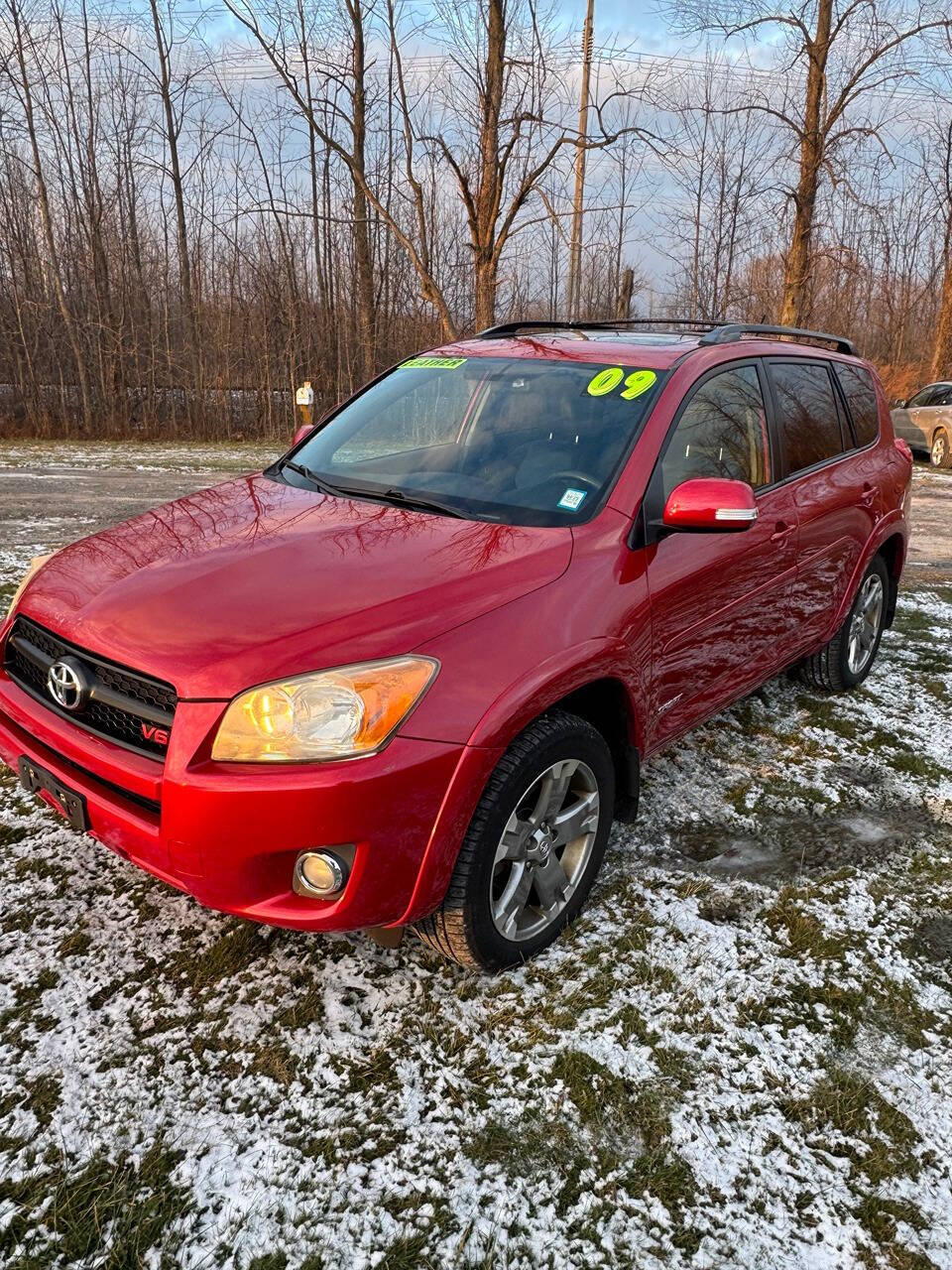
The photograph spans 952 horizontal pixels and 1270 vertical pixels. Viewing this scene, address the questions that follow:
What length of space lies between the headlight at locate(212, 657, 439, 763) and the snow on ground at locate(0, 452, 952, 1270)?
2.81ft

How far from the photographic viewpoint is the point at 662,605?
8.99 ft

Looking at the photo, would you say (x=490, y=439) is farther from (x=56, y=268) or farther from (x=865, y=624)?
(x=56, y=268)

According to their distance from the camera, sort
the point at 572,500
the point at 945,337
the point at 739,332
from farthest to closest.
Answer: the point at 945,337
the point at 739,332
the point at 572,500

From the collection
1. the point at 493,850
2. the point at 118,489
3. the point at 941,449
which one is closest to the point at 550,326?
the point at 493,850

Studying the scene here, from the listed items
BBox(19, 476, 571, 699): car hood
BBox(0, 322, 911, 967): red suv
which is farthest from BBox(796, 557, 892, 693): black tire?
BBox(19, 476, 571, 699): car hood

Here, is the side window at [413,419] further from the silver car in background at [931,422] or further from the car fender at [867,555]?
the silver car in background at [931,422]

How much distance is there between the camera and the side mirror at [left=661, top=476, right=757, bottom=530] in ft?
8.48

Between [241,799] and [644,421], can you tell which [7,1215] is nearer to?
[241,799]

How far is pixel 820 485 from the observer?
3791mm

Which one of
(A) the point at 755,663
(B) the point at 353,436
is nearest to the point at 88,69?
(B) the point at 353,436

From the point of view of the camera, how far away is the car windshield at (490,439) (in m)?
2.78

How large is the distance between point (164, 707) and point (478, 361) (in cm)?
213

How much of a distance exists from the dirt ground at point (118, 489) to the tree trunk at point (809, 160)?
14.3ft

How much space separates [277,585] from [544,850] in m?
1.12
